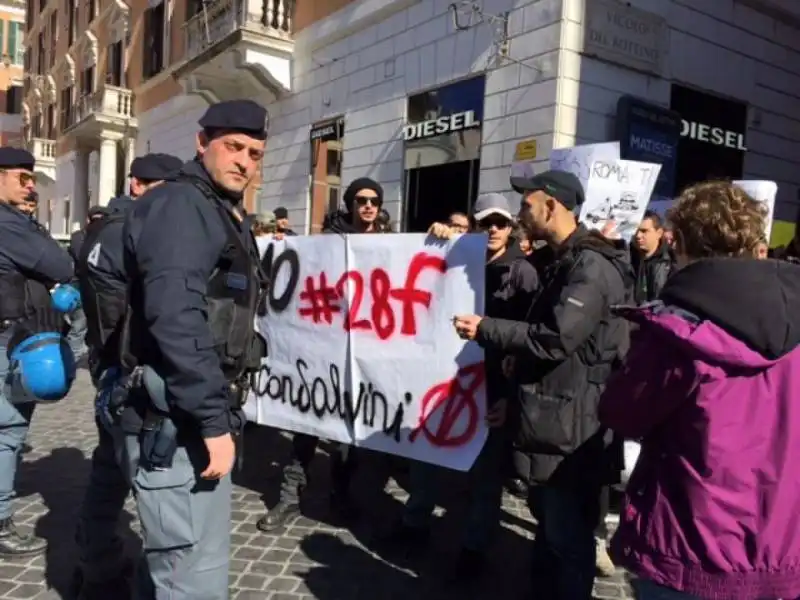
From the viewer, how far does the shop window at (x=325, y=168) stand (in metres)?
11.5

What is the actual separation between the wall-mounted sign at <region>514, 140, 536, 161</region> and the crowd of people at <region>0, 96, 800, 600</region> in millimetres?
4931

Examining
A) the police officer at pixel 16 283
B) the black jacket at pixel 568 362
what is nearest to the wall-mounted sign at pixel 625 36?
the black jacket at pixel 568 362

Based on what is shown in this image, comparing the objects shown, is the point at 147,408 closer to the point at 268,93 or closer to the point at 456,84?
the point at 456,84

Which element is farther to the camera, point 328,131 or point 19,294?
point 328,131

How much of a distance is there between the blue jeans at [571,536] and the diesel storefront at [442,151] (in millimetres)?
6811

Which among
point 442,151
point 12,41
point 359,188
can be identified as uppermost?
point 12,41

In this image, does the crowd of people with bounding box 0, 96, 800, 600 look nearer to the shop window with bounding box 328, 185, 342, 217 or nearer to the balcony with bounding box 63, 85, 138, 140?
the shop window with bounding box 328, 185, 342, 217

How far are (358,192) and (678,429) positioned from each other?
8.86 ft

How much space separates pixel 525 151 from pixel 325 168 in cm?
449

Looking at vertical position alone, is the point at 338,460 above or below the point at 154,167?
below

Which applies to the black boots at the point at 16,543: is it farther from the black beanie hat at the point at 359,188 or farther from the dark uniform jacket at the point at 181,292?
the black beanie hat at the point at 359,188

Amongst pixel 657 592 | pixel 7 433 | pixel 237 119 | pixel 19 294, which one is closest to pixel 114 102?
pixel 19 294

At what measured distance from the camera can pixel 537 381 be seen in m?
2.65

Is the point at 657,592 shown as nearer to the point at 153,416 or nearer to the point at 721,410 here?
the point at 721,410
